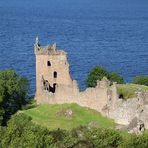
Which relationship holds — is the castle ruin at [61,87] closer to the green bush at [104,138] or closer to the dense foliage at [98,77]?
the dense foliage at [98,77]

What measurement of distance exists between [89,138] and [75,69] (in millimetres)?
70937

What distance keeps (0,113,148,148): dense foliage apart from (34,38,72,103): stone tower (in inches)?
765

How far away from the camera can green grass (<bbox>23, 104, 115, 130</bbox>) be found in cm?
6769

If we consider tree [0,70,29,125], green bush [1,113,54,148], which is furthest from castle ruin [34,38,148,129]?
green bush [1,113,54,148]

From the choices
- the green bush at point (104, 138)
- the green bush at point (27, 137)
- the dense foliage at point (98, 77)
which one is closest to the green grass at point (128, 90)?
the dense foliage at point (98, 77)

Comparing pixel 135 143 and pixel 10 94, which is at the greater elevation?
pixel 10 94

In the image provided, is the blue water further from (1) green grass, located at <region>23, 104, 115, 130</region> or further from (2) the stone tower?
(1) green grass, located at <region>23, 104, 115, 130</region>

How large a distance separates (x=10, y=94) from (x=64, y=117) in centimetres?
882

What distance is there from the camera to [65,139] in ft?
179

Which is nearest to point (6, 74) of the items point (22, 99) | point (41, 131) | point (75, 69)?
point (22, 99)

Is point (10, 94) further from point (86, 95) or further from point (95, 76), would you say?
point (95, 76)

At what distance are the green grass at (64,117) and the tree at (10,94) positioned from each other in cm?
261

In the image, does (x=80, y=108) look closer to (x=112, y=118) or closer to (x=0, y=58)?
(x=112, y=118)

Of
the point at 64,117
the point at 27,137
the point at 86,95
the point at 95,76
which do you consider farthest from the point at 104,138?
the point at 95,76
